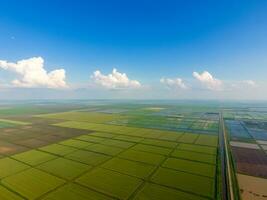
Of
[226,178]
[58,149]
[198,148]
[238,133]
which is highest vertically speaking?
[58,149]

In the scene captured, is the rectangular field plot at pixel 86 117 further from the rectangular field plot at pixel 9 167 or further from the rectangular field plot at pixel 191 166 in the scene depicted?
the rectangular field plot at pixel 191 166

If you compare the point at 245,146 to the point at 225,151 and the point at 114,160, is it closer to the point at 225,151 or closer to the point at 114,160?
the point at 225,151

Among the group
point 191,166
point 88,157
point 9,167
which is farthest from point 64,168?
point 191,166

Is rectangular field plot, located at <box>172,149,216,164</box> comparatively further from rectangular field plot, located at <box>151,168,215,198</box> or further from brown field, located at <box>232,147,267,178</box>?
rectangular field plot, located at <box>151,168,215,198</box>

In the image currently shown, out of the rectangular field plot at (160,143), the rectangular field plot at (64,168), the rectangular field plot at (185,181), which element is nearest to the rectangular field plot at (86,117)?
the rectangular field plot at (160,143)

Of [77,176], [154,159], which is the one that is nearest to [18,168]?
[77,176]

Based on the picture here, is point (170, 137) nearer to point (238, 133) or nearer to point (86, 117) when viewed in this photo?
point (238, 133)
